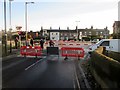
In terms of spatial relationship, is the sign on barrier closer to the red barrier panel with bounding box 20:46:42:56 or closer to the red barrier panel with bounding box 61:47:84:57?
the red barrier panel with bounding box 61:47:84:57

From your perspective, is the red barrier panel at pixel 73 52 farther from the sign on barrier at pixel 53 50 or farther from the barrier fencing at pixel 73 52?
the sign on barrier at pixel 53 50

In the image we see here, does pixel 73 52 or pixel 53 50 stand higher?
pixel 53 50

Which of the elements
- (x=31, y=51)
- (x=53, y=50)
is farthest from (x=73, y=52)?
(x=31, y=51)

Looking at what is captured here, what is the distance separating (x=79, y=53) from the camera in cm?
2667

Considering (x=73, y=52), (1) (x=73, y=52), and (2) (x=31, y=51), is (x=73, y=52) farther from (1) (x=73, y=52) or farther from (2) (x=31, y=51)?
(2) (x=31, y=51)

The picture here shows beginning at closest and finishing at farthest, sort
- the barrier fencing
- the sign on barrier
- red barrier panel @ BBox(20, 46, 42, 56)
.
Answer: the barrier fencing → the sign on barrier → red barrier panel @ BBox(20, 46, 42, 56)

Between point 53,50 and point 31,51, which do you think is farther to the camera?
point 31,51

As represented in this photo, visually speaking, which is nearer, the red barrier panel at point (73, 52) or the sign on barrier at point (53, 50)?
the red barrier panel at point (73, 52)

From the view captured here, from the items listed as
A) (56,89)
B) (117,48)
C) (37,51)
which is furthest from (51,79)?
(37,51)

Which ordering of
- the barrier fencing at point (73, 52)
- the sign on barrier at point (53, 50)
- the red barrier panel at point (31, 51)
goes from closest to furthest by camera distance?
1. the barrier fencing at point (73, 52)
2. the sign on barrier at point (53, 50)
3. the red barrier panel at point (31, 51)

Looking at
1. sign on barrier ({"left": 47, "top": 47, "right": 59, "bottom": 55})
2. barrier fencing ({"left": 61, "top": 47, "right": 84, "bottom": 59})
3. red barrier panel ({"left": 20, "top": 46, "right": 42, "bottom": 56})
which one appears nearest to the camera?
barrier fencing ({"left": 61, "top": 47, "right": 84, "bottom": 59})

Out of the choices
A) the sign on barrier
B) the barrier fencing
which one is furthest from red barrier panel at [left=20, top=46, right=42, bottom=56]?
the barrier fencing

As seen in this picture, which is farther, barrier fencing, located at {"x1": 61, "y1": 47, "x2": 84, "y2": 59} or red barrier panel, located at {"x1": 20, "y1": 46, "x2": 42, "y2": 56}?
red barrier panel, located at {"x1": 20, "y1": 46, "x2": 42, "y2": 56}

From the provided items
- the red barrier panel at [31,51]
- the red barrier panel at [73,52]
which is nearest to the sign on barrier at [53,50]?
the red barrier panel at [73,52]
